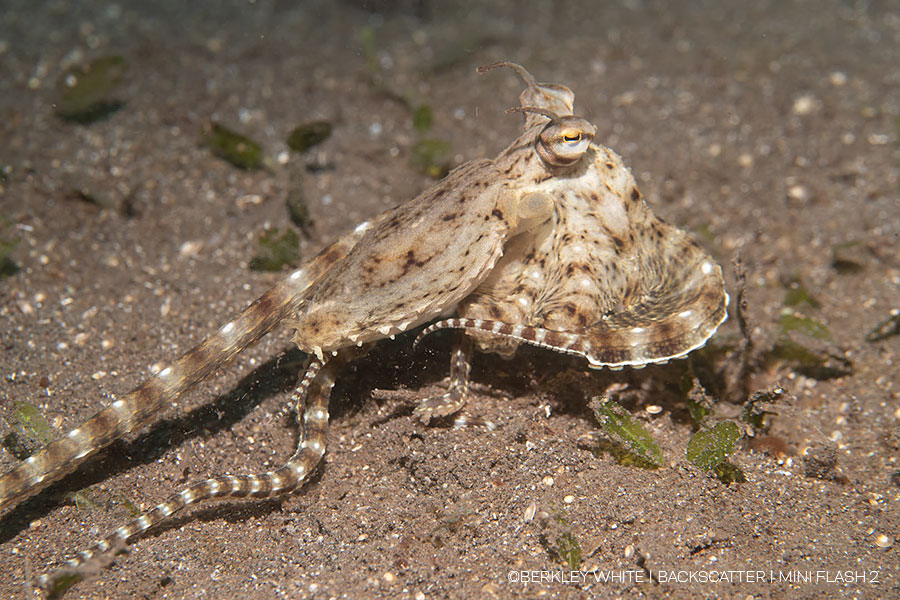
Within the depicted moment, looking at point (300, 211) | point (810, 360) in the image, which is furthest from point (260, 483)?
point (810, 360)

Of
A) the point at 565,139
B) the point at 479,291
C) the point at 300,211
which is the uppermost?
the point at 565,139

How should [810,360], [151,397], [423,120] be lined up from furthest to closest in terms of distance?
[423,120] < [810,360] < [151,397]

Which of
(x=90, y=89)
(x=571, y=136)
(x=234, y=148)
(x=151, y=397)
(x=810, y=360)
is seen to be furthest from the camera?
(x=90, y=89)

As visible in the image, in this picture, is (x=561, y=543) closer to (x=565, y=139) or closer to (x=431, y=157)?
(x=565, y=139)

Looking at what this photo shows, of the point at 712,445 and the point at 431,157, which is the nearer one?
the point at 712,445

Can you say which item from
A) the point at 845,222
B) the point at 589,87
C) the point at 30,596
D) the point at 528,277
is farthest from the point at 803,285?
the point at 30,596

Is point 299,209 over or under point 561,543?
over

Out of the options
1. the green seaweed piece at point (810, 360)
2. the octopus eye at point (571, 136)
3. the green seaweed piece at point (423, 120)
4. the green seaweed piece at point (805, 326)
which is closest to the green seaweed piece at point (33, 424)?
the octopus eye at point (571, 136)
